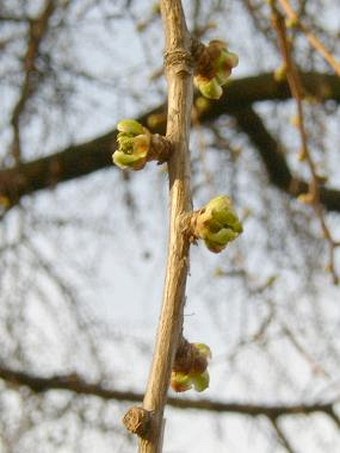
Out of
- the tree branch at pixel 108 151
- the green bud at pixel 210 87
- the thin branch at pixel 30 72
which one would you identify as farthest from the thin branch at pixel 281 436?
the green bud at pixel 210 87

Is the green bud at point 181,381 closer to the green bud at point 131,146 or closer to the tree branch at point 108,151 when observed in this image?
the green bud at point 131,146

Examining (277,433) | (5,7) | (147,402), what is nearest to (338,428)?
(277,433)

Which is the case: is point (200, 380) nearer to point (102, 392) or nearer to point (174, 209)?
point (174, 209)

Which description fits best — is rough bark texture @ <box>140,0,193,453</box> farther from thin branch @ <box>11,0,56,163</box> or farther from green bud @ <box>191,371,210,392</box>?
thin branch @ <box>11,0,56,163</box>

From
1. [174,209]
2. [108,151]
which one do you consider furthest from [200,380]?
[108,151]

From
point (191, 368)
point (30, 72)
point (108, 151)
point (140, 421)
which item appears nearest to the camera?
point (140, 421)

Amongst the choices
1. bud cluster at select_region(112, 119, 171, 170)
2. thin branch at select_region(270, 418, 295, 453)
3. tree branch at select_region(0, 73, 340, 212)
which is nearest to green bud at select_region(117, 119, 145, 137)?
bud cluster at select_region(112, 119, 171, 170)
